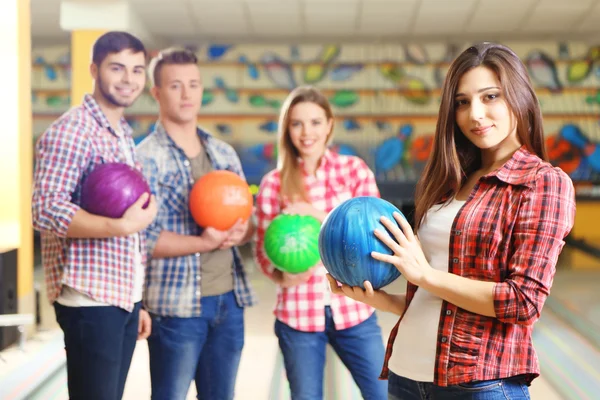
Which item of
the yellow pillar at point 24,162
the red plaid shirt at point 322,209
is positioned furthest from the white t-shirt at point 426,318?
the yellow pillar at point 24,162

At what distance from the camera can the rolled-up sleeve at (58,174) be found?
2.01m

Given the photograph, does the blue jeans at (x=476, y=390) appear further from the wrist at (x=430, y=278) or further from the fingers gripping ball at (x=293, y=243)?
the fingers gripping ball at (x=293, y=243)

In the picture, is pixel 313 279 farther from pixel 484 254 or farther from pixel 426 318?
pixel 484 254

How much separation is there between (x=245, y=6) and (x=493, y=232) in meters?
6.61

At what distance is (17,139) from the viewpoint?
15.4 feet

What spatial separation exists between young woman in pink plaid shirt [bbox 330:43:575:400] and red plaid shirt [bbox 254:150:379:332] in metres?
0.79

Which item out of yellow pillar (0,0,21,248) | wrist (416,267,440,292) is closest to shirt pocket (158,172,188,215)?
wrist (416,267,440,292)

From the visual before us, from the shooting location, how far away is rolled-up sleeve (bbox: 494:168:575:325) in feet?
4.14

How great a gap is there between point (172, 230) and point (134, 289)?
0.34m

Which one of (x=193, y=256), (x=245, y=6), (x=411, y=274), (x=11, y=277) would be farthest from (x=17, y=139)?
(x=411, y=274)

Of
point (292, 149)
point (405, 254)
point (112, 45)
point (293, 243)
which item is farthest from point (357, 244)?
point (112, 45)

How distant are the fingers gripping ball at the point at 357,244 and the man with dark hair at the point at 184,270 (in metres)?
0.91

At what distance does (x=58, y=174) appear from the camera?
6.67ft

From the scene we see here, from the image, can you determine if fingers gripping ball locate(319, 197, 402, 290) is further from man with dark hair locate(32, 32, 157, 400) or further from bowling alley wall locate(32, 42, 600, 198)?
bowling alley wall locate(32, 42, 600, 198)
